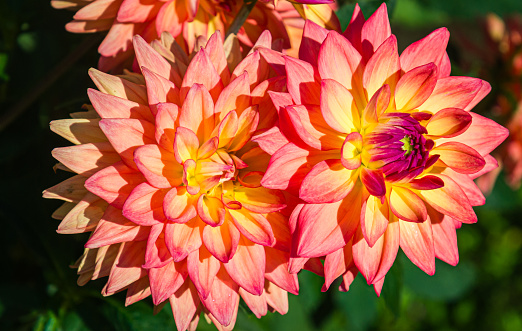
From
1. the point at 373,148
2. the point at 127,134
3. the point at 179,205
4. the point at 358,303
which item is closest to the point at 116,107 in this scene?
the point at 127,134

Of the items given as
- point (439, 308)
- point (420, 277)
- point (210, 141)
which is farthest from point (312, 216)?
point (439, 308)

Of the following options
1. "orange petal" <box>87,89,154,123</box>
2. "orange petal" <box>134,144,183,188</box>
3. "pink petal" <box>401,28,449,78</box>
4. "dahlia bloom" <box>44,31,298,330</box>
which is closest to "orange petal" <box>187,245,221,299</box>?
"dahlia bloom" <box>44,31,298,330</box>

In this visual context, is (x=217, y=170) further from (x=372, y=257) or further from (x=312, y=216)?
(x=372, y=257)

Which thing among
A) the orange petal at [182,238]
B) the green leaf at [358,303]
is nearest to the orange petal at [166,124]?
the orange petal at [182,238]

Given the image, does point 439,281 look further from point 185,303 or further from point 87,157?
point 87,157

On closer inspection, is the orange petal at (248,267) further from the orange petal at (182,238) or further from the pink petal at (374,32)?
the pink petal at (374,32)
